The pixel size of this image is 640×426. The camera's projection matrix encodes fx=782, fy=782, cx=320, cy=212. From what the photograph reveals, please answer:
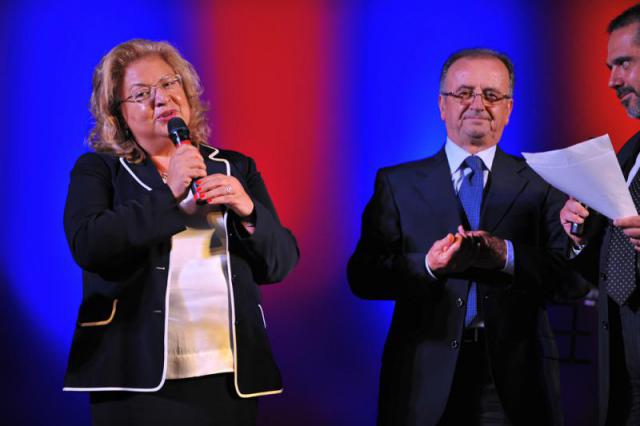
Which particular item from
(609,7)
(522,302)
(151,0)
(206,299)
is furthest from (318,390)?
(609,7)

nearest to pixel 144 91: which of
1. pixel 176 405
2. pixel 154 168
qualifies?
pixel 154 168

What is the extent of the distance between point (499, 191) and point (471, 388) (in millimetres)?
628

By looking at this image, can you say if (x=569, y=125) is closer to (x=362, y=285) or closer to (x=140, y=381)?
(x=362, y=285)

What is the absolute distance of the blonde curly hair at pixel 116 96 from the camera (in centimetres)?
220

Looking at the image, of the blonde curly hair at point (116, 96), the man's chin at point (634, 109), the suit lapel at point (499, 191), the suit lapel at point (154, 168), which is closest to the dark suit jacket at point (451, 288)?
the suit lapel at point (499, 191)

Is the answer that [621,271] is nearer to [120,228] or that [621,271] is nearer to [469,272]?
[469,272]

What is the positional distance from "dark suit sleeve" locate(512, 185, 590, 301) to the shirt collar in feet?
0.70

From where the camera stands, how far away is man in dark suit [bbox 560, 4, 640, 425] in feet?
7.10

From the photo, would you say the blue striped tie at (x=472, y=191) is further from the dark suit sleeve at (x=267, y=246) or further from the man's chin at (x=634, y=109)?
the dark suit sleeve at (x=267, y=246)

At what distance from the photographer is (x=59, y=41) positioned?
305 cm

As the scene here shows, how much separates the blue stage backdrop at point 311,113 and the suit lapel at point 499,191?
0.85 m

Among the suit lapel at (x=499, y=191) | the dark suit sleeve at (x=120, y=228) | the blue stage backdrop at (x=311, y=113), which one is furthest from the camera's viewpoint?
the blue stage backdrop at (x=311, y=113)

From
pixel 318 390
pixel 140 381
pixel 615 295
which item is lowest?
pixel 318 390

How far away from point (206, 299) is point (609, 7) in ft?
8.37
